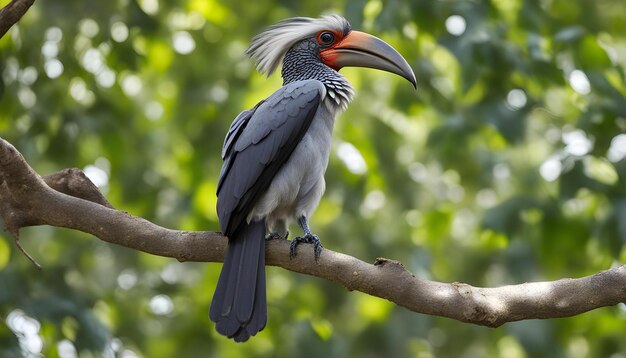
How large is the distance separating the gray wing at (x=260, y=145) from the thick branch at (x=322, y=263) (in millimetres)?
243

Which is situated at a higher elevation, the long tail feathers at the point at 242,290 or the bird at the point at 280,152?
the bird at the point at 280,152

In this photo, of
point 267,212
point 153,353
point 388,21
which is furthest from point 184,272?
point 267,212

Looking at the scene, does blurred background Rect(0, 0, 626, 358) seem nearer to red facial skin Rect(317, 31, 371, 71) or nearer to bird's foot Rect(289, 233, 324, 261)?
red facial skin Rect(317, 31, 371, 71)

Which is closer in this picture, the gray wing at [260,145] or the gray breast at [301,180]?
the gray wing at [260,145]

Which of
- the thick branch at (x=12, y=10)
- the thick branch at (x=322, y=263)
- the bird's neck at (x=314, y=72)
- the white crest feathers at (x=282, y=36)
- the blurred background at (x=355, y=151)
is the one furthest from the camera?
the blurred background at (x=355, y=151)

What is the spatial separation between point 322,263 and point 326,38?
215 centimetres

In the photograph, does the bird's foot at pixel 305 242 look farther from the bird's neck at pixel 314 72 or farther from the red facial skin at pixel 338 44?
the red facial skin at pixel 338 44

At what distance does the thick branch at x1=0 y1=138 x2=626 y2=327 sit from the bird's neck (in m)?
1.17

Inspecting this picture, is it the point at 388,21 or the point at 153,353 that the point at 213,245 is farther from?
the point at 153,353

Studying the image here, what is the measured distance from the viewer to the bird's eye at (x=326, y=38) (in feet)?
19.0

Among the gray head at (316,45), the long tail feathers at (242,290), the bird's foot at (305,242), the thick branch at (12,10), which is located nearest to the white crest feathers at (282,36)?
the gray head at (316,45)

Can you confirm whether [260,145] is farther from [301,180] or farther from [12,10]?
[12,10]

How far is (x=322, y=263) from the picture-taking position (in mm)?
4145

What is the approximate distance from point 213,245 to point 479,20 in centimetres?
315
